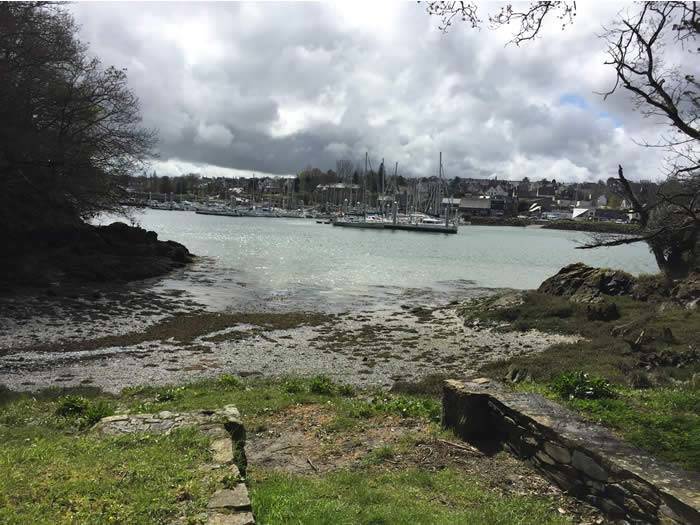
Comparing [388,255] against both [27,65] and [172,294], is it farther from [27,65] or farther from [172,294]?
[27,65]

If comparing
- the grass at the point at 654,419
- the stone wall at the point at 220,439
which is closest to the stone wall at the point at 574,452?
the grass at the point at 654,419

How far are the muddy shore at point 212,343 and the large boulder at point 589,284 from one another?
20.4 ft

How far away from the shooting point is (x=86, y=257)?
32.9 m

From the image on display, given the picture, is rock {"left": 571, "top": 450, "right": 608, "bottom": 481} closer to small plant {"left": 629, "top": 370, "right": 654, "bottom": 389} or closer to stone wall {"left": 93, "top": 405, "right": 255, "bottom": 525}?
stone wall {"left": 93, "top": 405, "right": 255, "bottom": 525}

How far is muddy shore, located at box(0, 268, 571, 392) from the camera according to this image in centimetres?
1439

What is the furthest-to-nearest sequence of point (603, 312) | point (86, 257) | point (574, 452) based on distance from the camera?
point (86, 257)
point (603, 312)
point (574, 452)

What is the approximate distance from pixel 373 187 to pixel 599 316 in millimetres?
150099

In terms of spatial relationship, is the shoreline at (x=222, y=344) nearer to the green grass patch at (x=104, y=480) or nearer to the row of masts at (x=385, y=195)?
the green grass patch at (x=104, y=480)

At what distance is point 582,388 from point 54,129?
31.0 metres

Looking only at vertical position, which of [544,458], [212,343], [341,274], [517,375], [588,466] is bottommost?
[212,343]

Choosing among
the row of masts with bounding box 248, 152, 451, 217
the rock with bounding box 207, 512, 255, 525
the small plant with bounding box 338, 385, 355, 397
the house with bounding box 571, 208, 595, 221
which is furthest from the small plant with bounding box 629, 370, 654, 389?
the house with bounding box 571, 208, 595, 221

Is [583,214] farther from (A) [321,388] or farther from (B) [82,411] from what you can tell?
(B) [82,411]

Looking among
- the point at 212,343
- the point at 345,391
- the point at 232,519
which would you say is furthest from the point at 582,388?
the point at 212,343

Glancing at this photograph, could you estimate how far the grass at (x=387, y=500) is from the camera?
4.85m
